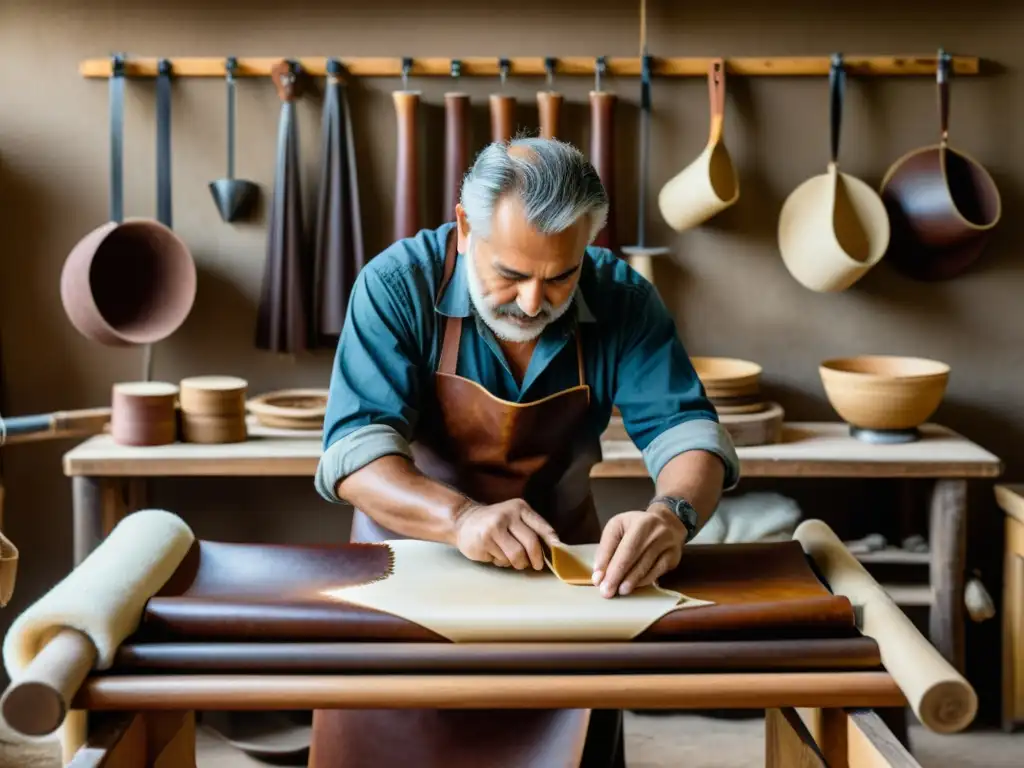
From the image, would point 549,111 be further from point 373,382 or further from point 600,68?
point 373,382

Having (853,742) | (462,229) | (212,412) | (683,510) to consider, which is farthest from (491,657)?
(212,412)

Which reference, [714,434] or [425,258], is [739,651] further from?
[425,258]

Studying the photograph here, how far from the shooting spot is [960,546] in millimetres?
3387

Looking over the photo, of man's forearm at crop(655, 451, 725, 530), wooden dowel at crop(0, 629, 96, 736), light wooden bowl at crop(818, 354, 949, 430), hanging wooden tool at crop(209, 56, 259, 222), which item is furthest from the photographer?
hanging wooden tool at crop(209, 56, 259, 222)

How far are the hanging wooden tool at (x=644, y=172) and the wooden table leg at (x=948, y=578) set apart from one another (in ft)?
3.58

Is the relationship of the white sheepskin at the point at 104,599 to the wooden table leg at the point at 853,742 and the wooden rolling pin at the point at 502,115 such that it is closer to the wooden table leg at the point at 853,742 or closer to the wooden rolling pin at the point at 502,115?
the wooden table leg at the point at 853,742

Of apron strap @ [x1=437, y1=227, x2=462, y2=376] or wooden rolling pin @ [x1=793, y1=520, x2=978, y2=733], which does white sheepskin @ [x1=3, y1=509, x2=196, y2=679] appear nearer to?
apron strap @ [x1=437, y1=227, x2=462, y2=376]

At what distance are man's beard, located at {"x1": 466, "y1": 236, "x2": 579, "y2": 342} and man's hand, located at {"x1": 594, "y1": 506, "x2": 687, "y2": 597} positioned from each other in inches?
18.6

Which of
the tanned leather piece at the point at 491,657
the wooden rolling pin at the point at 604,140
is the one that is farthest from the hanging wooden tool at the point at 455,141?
the tanned leather piece at the point at 491,657

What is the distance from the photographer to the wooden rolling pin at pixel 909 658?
4.49 ft

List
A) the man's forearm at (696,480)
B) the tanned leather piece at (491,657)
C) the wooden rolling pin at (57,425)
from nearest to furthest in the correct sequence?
1. the tanned leather piece at (491,657)
2. the man's forearm at (696,480)
3. the wooden rolling pin at (57,425)

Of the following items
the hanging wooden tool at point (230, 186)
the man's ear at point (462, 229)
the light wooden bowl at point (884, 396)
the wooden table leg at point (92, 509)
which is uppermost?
the hanging wooden tool at point (230, 186)

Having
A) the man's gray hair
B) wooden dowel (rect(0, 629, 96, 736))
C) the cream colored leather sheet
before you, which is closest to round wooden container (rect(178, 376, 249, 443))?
the man's gray hair

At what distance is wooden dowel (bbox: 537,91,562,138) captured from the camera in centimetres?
353
